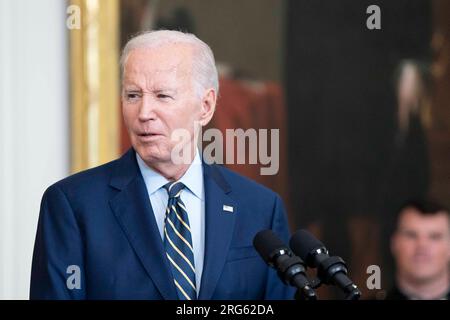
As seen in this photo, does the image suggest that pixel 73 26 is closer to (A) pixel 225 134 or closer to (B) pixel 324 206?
(A) pixel 225 134

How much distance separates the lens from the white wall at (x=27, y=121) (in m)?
3.79

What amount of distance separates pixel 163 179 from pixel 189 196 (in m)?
0.09

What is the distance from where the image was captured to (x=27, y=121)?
149 inches

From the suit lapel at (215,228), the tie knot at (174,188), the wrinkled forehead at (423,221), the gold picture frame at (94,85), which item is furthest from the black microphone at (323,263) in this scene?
the wrinkled forehead at (423,221)

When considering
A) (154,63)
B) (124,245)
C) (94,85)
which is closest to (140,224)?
(124,245)

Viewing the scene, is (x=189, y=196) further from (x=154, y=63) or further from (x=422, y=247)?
(x=422, y=247)

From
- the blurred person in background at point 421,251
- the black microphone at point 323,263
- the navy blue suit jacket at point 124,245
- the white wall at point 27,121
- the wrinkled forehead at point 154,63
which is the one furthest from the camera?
the blurred person in background at point 421,251

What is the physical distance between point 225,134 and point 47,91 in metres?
0.82

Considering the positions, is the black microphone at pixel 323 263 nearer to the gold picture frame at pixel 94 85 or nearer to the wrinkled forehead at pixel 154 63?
the wrinkled forehead at pixel 154 63

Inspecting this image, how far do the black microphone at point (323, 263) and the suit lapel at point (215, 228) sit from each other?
0.35 metres

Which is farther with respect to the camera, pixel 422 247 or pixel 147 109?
pixel 422 247

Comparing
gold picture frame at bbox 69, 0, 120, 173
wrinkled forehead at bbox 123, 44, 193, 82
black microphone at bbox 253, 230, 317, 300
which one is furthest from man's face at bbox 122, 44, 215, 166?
gold picture frame at bbox 69, 0, 120, 173

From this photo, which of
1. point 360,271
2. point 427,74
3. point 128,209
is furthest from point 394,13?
point 128,209

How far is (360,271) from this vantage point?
4094mm
